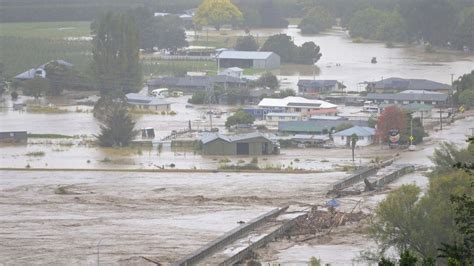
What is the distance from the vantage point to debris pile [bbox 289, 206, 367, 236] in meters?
13.4

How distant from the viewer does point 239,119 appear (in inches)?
830

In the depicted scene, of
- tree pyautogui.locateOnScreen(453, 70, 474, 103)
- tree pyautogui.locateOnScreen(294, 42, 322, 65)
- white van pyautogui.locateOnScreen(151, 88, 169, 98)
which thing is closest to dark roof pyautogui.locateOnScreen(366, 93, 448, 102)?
tree pyautogui.locateOnScreen(453, 70, 474, 103)

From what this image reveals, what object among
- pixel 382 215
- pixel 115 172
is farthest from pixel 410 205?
pixel 115 172

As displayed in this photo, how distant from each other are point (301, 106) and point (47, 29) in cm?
1590

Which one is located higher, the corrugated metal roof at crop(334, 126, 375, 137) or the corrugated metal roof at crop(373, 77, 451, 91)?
the corrugated metal roof at crop(373, 77, 451, 91)

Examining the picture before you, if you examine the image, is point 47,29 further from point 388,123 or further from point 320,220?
point 320,220

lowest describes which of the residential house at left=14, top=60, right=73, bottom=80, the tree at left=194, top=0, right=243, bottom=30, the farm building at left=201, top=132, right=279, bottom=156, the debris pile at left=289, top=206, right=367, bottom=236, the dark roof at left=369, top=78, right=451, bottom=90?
the debris pile at left=289, top=206, right=367, bottom=236

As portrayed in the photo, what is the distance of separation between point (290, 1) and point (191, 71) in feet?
51.2

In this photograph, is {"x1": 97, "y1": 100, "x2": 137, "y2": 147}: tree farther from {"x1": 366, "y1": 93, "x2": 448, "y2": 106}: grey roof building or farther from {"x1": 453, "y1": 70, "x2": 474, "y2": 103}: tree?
{"x1": 453, "y1": 70, "x2": 474, "y2": 103}: tree

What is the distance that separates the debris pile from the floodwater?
11901mm

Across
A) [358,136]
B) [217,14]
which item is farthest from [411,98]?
[217,14]

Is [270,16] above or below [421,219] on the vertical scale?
above

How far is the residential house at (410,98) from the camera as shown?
23.5 m

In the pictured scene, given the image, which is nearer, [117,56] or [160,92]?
[160,92]
